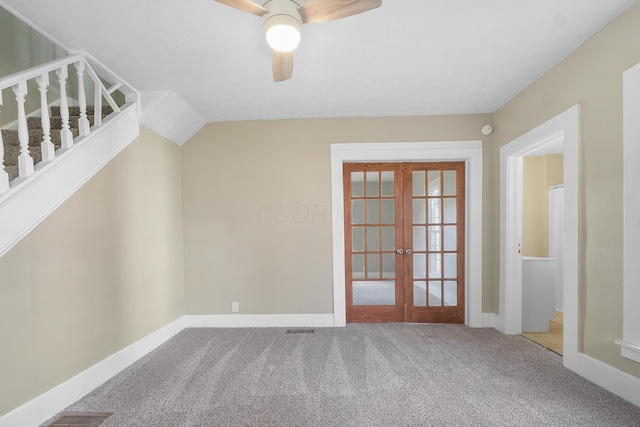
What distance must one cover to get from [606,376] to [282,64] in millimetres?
3098

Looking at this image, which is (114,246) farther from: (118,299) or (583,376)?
(583,376)

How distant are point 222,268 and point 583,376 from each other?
3.51m

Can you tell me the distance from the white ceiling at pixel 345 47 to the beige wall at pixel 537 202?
6.49ft

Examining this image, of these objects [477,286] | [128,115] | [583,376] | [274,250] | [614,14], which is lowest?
[583,376]

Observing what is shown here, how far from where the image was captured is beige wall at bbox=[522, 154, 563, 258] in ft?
14.3

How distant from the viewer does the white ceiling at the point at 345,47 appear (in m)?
1.75

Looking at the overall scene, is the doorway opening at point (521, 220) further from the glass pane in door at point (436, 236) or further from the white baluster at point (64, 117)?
the white baluster at point (64, 117)

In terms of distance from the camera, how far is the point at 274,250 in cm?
346

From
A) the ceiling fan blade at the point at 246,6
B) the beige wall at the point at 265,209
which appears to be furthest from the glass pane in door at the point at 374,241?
the ceiling fan blade at the point at 246,6

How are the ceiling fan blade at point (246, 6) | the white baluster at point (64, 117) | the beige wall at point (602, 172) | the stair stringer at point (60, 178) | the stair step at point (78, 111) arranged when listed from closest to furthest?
the ceiling fan blade at point (246, 6), the stair stringer at point (60, 178), the beige wall at point (602, 172), the white baluster at point (64, 117), the stair step at point (78, 111)

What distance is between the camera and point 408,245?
3.51 meters

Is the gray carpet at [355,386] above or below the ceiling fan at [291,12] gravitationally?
below

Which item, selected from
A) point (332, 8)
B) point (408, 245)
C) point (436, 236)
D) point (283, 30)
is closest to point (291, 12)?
point (283, 30)

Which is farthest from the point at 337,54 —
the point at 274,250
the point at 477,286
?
the point at 477,286
